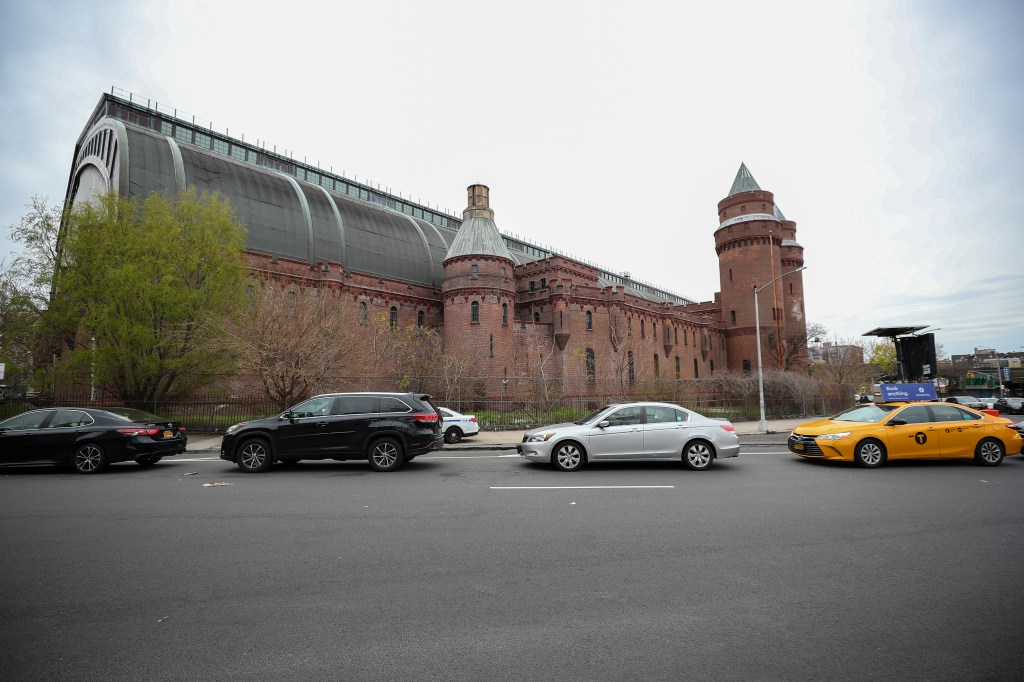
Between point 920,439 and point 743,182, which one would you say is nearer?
point 920,439

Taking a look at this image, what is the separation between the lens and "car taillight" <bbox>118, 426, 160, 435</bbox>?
37.2 feet

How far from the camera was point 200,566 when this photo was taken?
191 inches

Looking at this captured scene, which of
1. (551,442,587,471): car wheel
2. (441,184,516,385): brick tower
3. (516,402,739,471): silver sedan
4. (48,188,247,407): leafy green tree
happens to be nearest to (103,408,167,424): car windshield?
(516,402,739,471): silver sedan

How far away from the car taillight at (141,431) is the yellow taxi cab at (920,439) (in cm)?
1489

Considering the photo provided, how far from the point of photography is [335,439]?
11086 millimetres

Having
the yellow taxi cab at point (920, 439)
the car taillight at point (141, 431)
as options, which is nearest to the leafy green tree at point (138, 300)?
the car taillight at point (141, 431)

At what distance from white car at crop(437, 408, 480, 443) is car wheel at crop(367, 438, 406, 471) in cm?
699

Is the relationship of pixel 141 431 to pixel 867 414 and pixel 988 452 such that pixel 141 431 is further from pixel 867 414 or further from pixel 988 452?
pixel 988 452

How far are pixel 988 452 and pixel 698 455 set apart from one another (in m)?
6.46

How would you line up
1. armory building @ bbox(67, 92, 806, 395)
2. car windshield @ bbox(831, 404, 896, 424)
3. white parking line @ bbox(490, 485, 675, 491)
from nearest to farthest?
1. white parking line @ bbox(490, 485, 675, 491)
2. car windshield @ bbox(831, 404, 896, 424)
3. armory building @ bbox(67, 92, 806, 395)

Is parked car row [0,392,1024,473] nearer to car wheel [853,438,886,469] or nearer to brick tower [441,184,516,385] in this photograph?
car wheel [853,438,886,469]

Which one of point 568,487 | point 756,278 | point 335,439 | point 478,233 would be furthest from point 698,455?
point 756,278

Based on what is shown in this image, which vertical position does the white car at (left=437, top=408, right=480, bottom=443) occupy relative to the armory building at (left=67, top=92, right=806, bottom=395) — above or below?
below

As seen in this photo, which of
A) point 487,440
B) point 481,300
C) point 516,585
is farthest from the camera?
point 481,300
